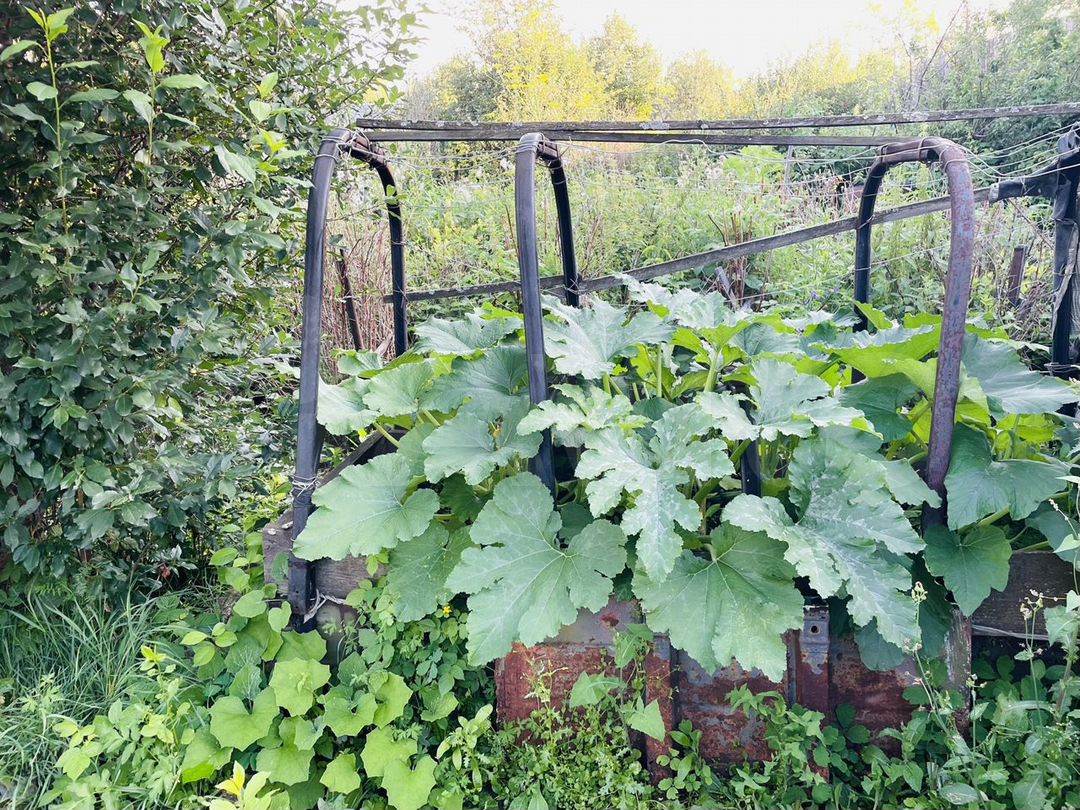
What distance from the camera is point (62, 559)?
188 centimetres

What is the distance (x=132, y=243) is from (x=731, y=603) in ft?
5.91

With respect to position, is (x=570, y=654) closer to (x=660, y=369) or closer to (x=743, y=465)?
(x=743, y=465)

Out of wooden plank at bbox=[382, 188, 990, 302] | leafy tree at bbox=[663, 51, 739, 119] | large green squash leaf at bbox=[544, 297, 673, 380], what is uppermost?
leafy tree at bbox=[663, 51, 739, 119]

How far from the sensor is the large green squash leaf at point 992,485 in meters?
1.44

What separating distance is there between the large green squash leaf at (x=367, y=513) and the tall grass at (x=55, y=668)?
71 centimetres

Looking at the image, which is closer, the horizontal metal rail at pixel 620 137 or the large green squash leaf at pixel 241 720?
the large green squash leaf at pixel 241 720

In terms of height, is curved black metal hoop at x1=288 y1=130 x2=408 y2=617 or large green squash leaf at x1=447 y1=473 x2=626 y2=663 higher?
curved black metal hoop at x1=288 y1=130 x2=408 y2=617

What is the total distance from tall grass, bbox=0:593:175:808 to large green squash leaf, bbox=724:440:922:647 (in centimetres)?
167

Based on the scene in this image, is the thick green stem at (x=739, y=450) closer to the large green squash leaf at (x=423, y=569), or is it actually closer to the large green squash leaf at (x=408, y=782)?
the large green squash leaf at (x=423, y=569)

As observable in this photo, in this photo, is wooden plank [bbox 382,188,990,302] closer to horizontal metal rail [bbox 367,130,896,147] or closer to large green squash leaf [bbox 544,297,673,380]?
horizontal metal rail [bbox 367,130,896,147]

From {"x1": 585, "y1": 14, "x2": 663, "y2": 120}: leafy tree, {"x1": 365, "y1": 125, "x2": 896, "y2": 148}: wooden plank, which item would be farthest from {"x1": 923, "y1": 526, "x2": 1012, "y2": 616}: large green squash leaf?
{"x1": 585, "y1": 14, "x2": 663, "y2": 120}: leafy tree

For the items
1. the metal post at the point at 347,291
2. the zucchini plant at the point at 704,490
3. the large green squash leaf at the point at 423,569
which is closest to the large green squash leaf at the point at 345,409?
the zucchini plant at the point at 704,490

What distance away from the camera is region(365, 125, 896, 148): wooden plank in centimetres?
190

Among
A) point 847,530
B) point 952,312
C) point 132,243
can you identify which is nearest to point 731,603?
point 847,530
